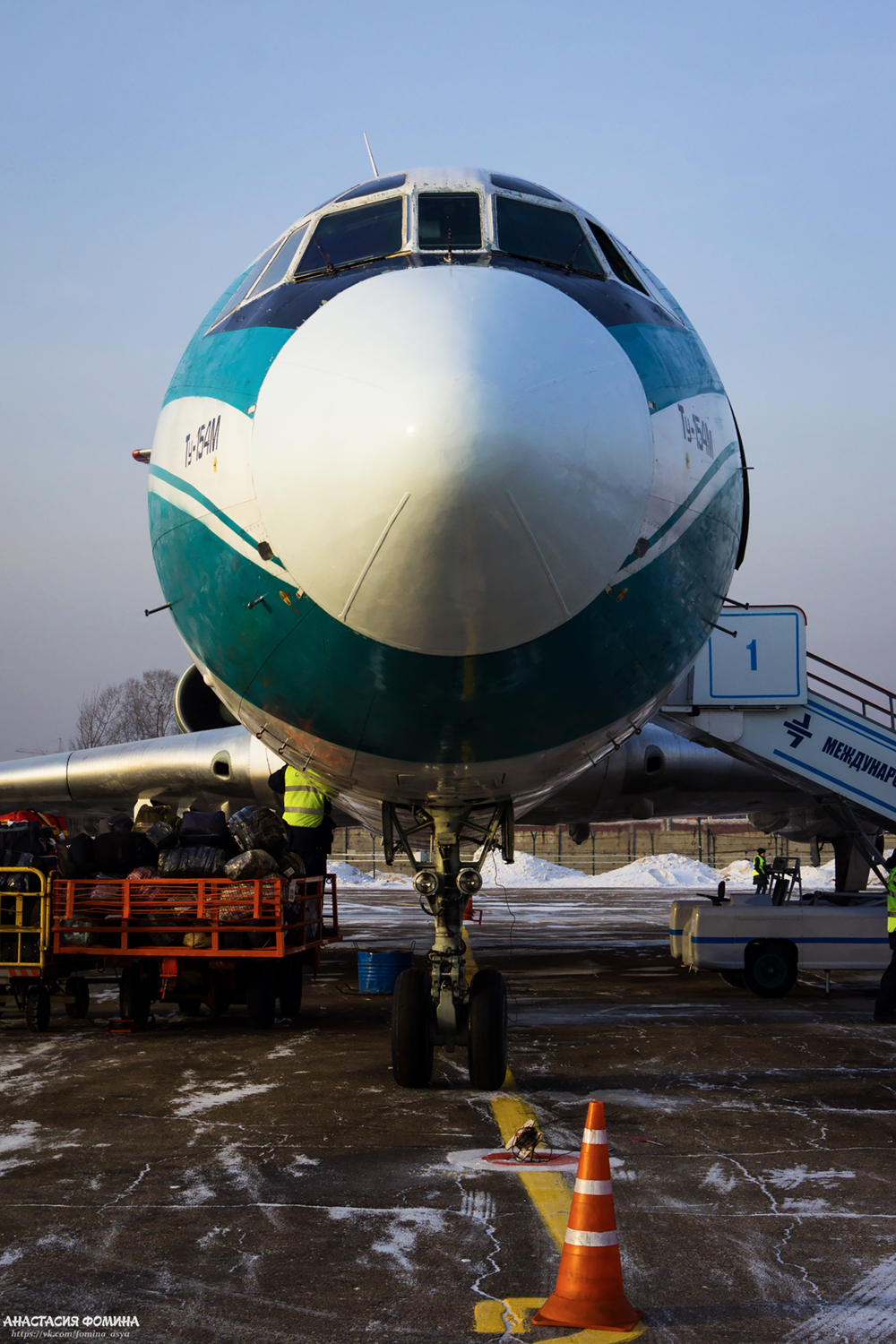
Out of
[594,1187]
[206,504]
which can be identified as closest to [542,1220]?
[594,1187]

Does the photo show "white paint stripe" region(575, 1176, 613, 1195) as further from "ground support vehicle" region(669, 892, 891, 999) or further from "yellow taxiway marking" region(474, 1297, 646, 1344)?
"ground support vehicle" region(669, 892, 891, 999)

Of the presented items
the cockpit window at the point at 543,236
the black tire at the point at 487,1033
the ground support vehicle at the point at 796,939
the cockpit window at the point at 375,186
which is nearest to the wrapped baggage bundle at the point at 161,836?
the black tire at the point at 487,1033

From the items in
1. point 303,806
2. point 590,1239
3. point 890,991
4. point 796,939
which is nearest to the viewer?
point 590,1239

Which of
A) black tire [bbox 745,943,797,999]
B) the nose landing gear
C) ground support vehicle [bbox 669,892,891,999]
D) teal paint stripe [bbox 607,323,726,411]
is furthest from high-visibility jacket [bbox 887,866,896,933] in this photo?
teal paint stripe [bbox 607,323,726,411]

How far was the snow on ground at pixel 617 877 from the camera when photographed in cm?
3791

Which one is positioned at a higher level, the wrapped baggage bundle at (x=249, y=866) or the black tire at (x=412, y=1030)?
the wrapped baggage bundle at (x=249, y=866)

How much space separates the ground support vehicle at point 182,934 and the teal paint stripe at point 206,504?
13.5ft

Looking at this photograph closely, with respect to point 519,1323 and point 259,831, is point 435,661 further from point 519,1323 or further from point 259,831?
point 259,831

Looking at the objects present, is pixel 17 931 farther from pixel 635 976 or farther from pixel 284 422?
pixel 635 976

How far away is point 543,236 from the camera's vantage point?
550cm

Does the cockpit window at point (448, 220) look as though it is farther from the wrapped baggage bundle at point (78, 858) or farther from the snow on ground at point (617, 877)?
the snow on ground at point (617, 877)

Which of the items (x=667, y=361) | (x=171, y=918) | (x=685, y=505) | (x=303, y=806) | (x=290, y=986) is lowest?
(x=290, y=986)

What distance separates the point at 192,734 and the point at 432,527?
1049cm

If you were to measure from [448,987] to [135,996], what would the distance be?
3.71 m
